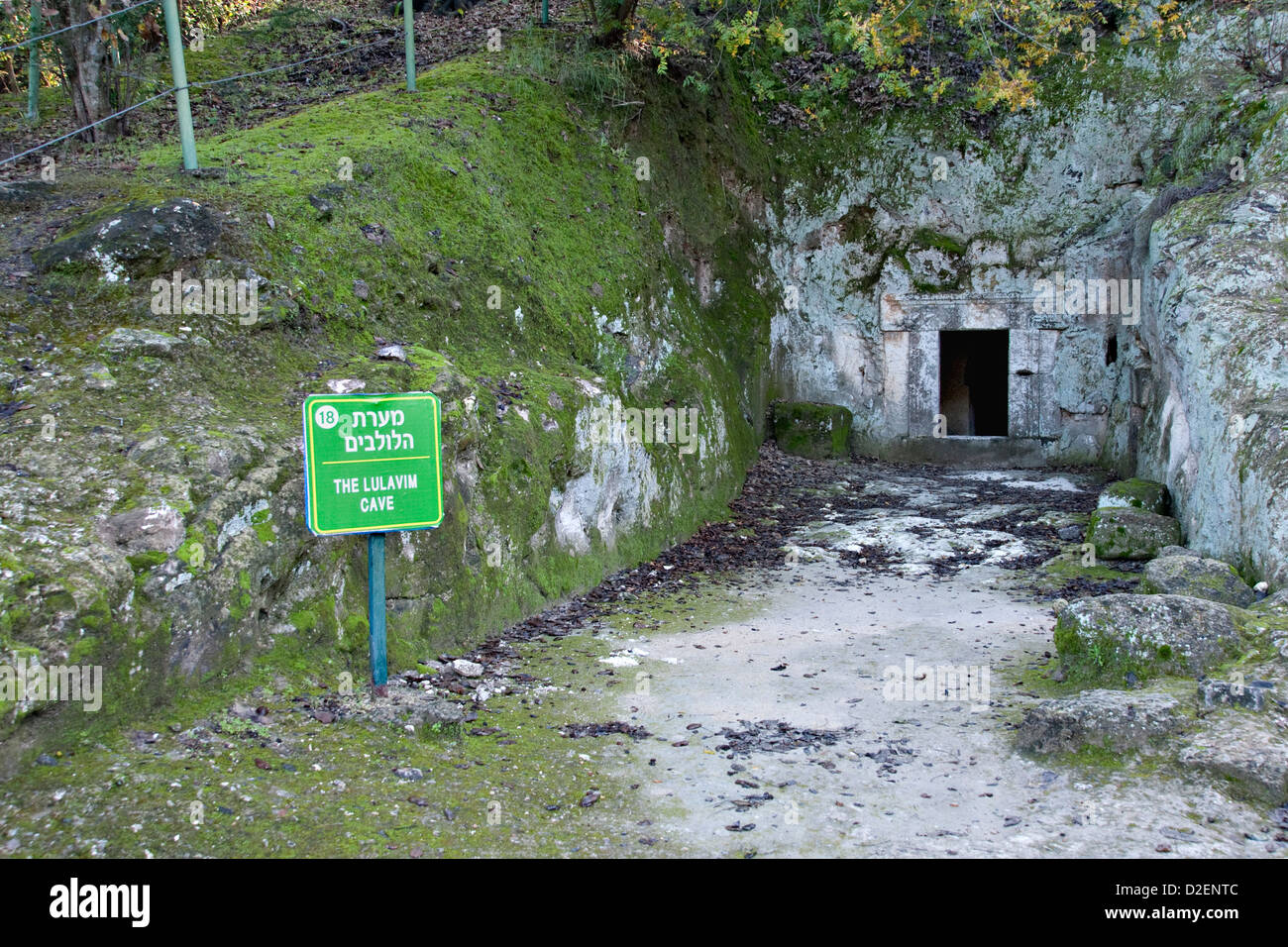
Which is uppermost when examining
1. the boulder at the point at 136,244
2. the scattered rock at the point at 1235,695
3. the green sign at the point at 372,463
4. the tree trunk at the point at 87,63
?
the tree trunk at the point at 87,63

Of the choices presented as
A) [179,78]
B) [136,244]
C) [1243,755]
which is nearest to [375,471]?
[136,244]

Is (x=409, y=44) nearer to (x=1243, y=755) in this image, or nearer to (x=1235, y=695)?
(x=1235, y=695)

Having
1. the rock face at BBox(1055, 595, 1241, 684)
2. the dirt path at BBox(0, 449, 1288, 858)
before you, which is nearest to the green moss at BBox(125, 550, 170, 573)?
the dirt path at BBox(0, 449, 1288, 858)

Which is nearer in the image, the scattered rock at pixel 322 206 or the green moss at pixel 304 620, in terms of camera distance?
the green moss at pixel 304 620

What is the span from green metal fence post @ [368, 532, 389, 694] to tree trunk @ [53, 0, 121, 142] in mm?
6449

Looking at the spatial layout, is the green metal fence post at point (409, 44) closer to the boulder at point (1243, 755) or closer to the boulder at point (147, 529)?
the boulder at point (147, 529)

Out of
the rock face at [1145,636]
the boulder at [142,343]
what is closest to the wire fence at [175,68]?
the boulder at [142,343]

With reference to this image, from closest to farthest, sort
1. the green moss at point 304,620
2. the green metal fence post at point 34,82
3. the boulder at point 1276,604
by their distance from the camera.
Answer: the green moss at point 304,620
the boulder at point 1276,604
the green metal fence post at point 34,82

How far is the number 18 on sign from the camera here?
185 inches

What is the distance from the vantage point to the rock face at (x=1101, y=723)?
459 centimetres

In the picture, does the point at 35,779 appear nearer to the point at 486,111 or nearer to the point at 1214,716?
the point at 1214,716

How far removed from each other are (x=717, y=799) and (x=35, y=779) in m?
2.79

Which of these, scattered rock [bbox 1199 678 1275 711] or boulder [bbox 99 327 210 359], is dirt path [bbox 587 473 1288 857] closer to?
scattered rock [bbox 1199 678 1275 711]

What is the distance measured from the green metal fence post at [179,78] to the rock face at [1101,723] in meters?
6.89
